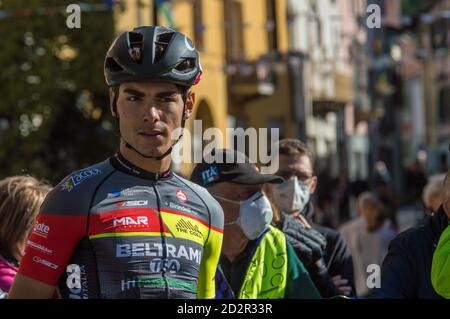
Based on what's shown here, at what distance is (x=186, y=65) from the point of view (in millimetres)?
3756

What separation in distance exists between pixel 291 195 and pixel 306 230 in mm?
728

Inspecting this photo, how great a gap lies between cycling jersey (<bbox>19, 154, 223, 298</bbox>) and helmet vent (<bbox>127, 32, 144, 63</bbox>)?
1.04 ft

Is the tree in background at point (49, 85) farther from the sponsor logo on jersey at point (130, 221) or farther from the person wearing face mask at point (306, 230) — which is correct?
the sponsor logo on jersey at point (130, 221)

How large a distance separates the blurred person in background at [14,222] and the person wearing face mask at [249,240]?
802 millimetres

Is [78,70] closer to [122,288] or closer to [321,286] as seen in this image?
[321,286]

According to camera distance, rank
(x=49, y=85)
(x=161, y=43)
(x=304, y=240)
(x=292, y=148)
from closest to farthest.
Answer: (x=161, y=43)
(x=304, y=240)
(x=292, y=148)
(x=49, y=85)

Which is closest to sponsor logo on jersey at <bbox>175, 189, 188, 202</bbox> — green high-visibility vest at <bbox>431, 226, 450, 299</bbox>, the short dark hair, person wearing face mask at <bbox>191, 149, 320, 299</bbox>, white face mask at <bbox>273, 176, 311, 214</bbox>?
green high-visibility vest at <bbox>431, 226, 450, 299</bbox>

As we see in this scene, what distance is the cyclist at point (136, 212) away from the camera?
3.48 meters

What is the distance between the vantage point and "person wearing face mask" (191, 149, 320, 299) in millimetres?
5406

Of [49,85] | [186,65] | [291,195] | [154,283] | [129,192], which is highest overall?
[186,65]

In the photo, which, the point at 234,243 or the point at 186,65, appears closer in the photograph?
the point at 186,65

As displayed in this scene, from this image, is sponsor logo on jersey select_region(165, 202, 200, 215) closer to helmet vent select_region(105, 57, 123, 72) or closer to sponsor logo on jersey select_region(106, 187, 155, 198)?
sponsor logo on jersey select_region(106, 187, 155, 198)
